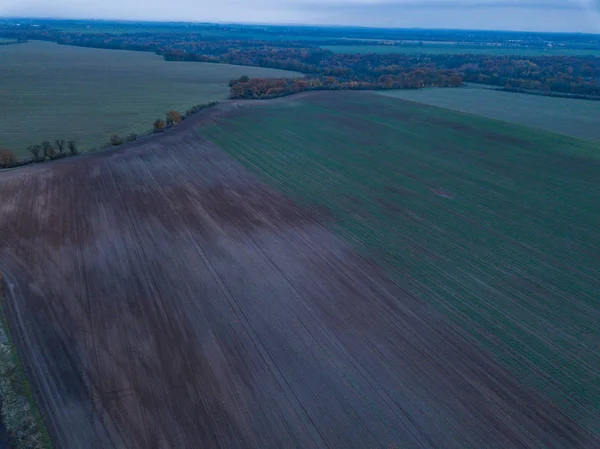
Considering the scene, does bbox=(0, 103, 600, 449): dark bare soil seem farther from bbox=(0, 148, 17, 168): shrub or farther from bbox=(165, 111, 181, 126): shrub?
bbox=(165, 111, 181, 126): shrub

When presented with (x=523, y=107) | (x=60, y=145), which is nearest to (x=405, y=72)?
(x=523, y=107)

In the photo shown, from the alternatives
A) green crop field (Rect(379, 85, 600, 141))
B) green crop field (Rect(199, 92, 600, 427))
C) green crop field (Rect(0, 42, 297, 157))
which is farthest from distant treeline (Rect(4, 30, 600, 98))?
green crop field (Rect(199, 92, 600, 427))

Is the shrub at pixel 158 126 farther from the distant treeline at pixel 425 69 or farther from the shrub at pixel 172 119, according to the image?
the distant treeline at pixel 425 69

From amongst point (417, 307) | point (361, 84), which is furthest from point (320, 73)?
point (417, 307)

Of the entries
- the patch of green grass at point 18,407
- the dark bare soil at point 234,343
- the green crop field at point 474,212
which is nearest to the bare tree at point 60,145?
the dark bare soil at point 234,343

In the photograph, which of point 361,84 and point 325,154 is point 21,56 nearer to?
point 361,84
